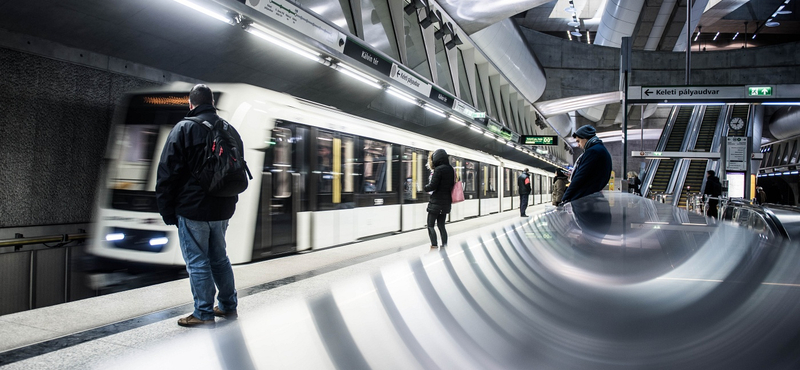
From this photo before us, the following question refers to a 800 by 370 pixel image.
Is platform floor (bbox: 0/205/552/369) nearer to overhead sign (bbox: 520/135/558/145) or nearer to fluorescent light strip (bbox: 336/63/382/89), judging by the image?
fluorescent light strip (bbox: 336/63/382/89)

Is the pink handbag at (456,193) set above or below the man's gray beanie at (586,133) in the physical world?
below

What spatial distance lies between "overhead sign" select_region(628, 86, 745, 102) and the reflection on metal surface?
15.3 metres

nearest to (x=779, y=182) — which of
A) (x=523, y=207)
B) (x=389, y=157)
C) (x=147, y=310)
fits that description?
(x=523, y=207)

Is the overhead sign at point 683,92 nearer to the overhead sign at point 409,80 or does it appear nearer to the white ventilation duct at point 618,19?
the overhead sign at point 409,80

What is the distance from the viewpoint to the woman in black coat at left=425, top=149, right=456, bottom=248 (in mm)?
8352

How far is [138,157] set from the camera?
22.6 feet

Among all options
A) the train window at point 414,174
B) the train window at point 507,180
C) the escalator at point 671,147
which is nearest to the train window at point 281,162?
the train window at point 414,174

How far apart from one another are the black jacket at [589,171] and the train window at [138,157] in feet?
16.5

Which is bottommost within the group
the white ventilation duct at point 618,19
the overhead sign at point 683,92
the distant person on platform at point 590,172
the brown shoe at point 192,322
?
the brown shoe at point 192,322

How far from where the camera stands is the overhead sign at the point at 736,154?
14117mm

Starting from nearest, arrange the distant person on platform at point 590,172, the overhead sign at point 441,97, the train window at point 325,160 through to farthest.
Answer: the distant person on platform at point 590,172 → the train window at point 325,160 → the overhead sign at point 441,97

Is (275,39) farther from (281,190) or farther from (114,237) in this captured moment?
(114,237)

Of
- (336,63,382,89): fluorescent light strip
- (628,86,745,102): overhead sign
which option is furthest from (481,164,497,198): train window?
(336,63,382,89): fluorescent light strip

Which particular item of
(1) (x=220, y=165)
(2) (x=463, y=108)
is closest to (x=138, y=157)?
(1) (x=220, y=165)
